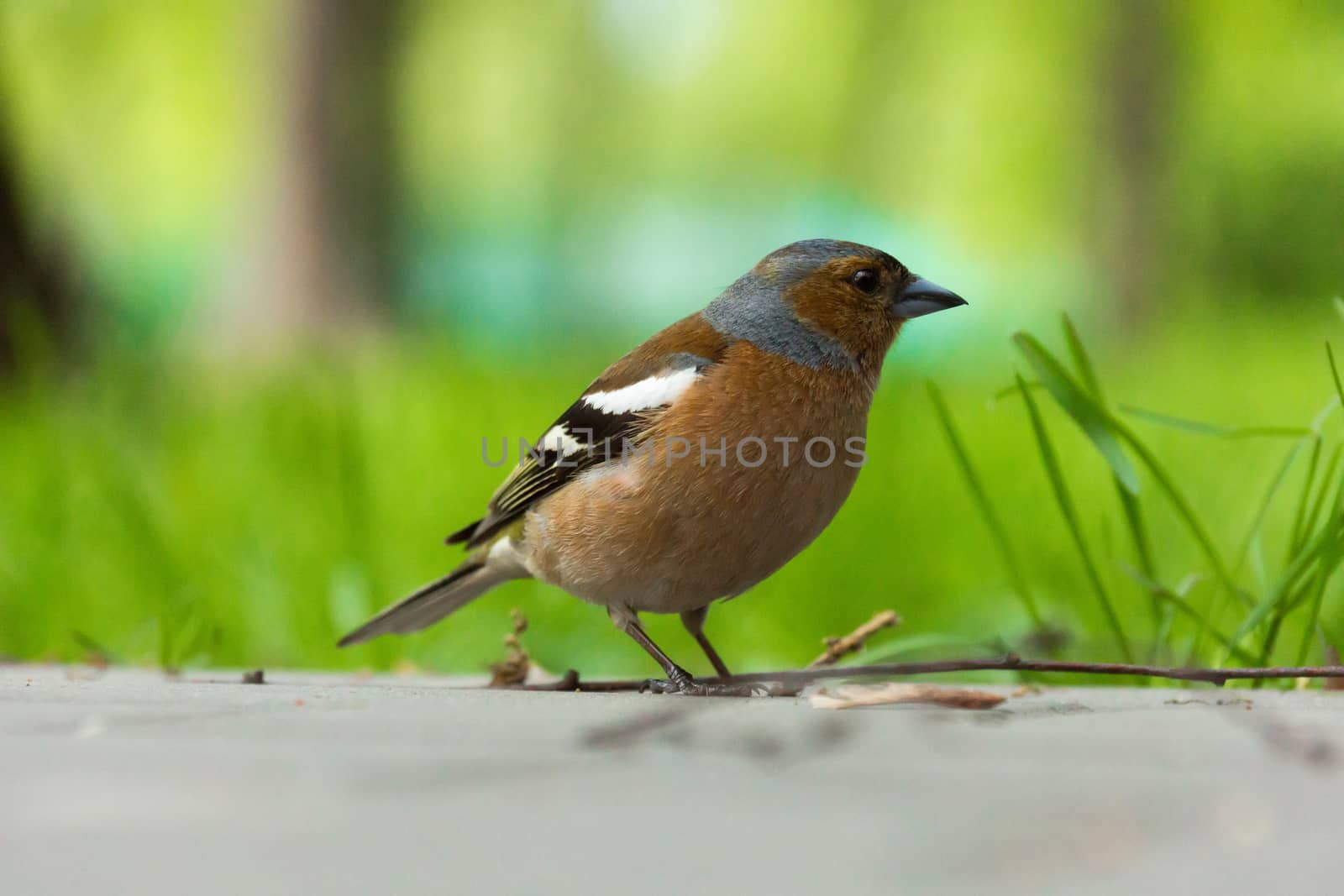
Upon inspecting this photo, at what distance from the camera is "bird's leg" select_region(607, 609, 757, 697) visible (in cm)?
289

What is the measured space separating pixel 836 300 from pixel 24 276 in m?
7.12

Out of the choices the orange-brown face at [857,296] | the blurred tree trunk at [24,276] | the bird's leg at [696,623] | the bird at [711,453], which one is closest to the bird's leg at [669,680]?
the bird at [711,453]

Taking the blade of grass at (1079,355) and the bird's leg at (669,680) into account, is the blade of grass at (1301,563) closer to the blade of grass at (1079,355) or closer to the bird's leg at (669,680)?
the blade of grass at (1079,355)

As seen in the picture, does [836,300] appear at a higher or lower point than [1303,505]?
higher

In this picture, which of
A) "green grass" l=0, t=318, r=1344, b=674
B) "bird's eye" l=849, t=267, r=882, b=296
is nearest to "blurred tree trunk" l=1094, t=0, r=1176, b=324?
"green grass" l=0, t=318, r=1344, b=674

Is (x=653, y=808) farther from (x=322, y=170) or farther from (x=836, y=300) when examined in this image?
(x=322, y=170)

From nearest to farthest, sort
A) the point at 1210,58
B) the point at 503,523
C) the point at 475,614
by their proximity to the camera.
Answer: the point at 503,523 → the point at 475,614 → the point at 1210,58

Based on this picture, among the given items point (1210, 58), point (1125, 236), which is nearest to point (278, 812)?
point (1125, 236)

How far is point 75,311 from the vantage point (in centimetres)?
919

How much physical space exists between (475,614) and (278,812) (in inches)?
145

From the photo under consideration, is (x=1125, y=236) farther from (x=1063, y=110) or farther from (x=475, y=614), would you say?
(x=475, y=614)

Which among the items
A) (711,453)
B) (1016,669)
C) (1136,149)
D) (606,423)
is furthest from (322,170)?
(1016,669)

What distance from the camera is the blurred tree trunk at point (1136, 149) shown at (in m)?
16.8

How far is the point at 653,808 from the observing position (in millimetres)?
1499
